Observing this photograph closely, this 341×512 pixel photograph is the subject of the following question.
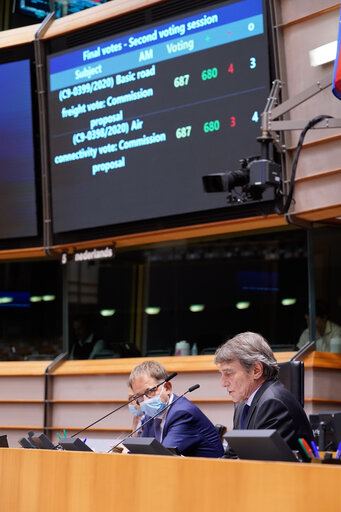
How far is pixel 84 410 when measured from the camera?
8.34 meters

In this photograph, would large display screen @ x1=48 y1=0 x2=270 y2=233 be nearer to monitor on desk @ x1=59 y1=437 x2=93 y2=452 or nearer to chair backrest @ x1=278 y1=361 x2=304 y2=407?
chair backrest @ x1=278 y1=361 x2=304 y2=407

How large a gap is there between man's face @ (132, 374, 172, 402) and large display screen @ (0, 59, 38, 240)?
12.4 ft

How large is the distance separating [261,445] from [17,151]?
267 inches

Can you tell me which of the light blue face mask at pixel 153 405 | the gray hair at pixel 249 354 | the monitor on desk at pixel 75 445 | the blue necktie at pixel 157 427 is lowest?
the blue necktie at pixel 157 427

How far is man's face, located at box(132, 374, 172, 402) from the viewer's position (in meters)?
4.90

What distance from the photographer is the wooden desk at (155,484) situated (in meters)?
1.92

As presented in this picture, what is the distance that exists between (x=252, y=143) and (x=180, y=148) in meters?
0.73

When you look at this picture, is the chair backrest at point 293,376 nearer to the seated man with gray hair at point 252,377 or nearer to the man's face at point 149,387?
the man's face at point 149,387

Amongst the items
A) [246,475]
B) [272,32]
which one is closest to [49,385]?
[272,32]

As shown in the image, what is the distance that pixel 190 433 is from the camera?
4.38 metres

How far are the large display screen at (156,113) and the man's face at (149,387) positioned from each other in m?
2.42

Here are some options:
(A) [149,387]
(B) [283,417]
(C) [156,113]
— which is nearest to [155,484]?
(B) [283,417]

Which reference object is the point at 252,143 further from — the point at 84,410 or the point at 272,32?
the point at 84,410

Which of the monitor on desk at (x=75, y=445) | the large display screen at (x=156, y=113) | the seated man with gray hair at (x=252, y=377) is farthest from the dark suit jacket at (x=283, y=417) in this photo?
the large display screen at (x=156, y=113)
